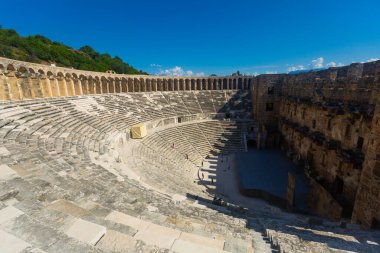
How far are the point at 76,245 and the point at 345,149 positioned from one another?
46.4 ft

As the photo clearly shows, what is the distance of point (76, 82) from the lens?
69.2ft

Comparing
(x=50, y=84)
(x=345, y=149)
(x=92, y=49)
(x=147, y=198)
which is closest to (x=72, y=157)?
(x=147, y=198)

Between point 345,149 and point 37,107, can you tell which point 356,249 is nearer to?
point 345,149

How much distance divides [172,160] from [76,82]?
13.5 meters

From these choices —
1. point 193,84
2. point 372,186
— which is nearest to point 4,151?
point 372,186

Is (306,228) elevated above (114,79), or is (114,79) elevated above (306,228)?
(114,79)

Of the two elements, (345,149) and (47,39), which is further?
(47,39)

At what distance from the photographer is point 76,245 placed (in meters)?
2.76

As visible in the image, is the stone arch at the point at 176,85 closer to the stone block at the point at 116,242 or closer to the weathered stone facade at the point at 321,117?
the weathered stone facade at the point at 321,117

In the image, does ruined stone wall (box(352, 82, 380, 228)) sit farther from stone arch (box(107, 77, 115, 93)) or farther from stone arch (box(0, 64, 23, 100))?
stone arch (box(107, 77, 115, 93))

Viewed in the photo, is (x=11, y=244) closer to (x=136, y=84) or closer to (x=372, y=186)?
(x=372, y=186)

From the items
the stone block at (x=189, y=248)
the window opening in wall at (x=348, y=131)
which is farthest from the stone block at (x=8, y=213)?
the window opening in wall at (x=348, y=131)

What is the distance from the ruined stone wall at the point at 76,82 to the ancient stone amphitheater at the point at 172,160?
0.11m

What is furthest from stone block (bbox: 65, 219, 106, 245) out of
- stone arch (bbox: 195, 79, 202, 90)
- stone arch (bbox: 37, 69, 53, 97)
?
stone arch (bbox: 195, 79, 202, 90)
